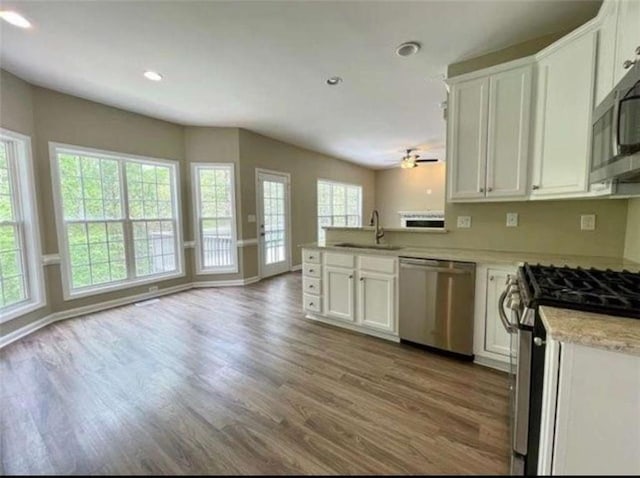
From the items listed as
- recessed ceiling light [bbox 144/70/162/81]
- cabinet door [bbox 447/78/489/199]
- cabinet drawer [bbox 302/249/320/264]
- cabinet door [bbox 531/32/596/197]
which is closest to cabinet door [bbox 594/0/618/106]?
cabinet door [bbox 531/32/596/197]

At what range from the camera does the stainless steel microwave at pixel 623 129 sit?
1.17 m

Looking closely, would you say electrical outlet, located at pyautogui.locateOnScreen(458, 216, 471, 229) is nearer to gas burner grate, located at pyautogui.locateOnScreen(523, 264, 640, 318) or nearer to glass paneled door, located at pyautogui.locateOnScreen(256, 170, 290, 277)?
gas burner grate, located at pyautogui.locateOnScreen(523, 264, 640, 318)

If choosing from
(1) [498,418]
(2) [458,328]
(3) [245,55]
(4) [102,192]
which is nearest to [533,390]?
(1) [498,418]

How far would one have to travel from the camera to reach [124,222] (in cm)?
410

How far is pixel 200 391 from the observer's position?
2.08 meters

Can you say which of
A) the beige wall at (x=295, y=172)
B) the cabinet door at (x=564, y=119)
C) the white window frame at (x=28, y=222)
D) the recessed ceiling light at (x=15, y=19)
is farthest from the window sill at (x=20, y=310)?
the cabinet door at (x=564, y=119)

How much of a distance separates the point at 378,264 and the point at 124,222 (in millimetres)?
3592

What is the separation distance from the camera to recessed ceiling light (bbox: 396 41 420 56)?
2.44m

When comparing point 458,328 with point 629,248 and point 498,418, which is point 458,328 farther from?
point 629,248

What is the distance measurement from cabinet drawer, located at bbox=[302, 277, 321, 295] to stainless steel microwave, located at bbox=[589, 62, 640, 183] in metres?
2.50

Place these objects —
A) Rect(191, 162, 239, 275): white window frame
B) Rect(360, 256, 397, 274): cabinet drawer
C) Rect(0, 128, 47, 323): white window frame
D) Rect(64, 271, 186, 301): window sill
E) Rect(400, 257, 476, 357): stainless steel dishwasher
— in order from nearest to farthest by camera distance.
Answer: Rect(400, 257, 476, 357): stainless steel dishwasher < Rect(360, 256, 397, 274): cabinet drawer < Rect(0, 128, 47, 323): white window frame < Rect(64, 271, 186, 301): window sill < Rect(191, 162, 239, 275): white window frame

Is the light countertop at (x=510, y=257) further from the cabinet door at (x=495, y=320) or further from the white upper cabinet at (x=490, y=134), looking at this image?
the white upper cabinet at (x=490, y=134)

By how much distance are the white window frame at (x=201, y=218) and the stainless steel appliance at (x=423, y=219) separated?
512 cm

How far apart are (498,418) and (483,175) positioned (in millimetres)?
1832
